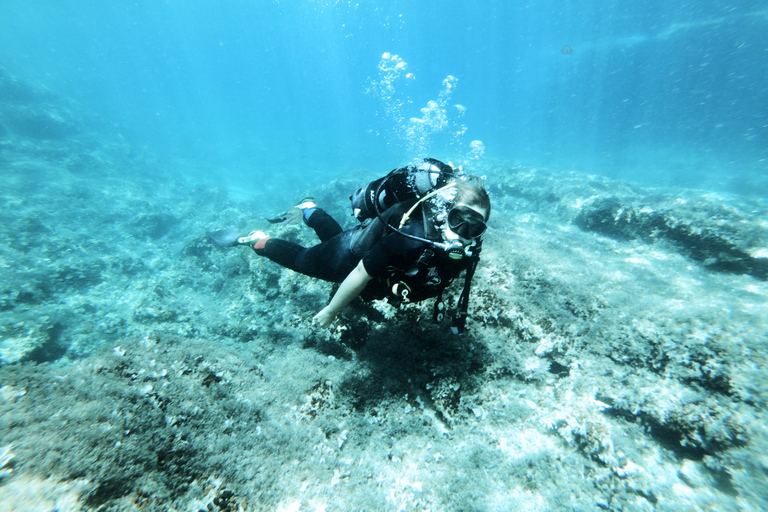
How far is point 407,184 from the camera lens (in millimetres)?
3055

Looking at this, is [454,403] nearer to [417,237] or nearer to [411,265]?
[411,265]

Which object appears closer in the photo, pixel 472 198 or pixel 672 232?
pixel 472 198

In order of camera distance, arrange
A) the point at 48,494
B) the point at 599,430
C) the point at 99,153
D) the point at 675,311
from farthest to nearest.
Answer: the point at 99,153 → the point at 675,311 → the point at 599,430 → the point at 48,494

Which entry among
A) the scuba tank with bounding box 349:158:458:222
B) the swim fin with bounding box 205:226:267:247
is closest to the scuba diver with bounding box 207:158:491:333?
the scuba tank with bounding box 349:158:458:222

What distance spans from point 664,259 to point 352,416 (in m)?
8.23

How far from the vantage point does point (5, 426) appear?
1.42 metres

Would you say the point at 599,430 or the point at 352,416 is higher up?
the point at 599,430

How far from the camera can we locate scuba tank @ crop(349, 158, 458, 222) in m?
2.99

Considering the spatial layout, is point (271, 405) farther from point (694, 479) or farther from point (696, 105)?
point (696, 105)

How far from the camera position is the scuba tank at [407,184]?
118 inches

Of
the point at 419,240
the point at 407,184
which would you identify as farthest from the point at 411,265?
the point at 407,184

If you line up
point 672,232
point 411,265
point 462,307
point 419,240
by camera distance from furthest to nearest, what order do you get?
point 672,232 < point 462,307 < point 411,265 < point 419,240

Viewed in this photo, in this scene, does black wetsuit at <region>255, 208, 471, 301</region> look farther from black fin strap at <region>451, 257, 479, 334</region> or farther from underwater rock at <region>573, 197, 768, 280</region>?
underwater rock at <region>573, 197, 768, 280</region>

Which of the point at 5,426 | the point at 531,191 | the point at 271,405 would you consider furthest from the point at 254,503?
the point at 531,191
